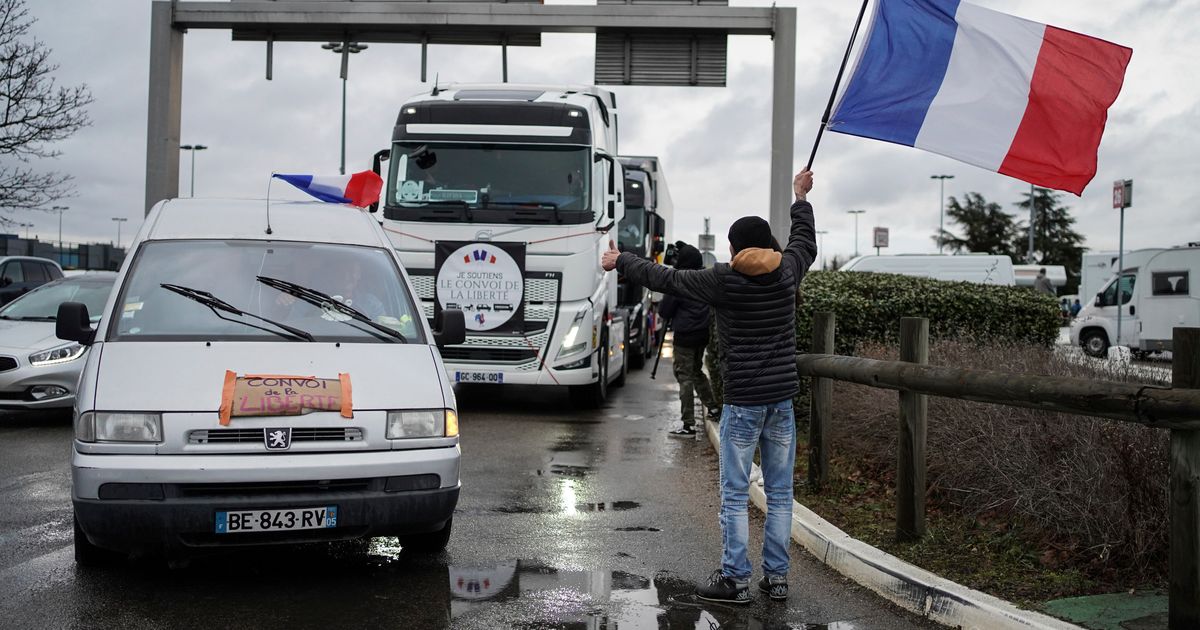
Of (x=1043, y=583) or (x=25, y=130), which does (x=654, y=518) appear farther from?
(x=25, y=130)

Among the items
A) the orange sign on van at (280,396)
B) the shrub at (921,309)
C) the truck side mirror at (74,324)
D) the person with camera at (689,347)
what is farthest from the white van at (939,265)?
the orange sign on van at (280,396)

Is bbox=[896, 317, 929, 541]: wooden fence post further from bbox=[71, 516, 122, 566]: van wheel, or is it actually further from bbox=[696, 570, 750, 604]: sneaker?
bbox=[71, 516, 122, 566]: van wheel

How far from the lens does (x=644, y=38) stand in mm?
18172

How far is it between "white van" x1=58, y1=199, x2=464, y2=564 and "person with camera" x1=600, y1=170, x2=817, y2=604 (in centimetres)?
143

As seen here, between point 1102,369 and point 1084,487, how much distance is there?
283cm

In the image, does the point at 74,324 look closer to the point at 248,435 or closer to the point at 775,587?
the point at 248,435

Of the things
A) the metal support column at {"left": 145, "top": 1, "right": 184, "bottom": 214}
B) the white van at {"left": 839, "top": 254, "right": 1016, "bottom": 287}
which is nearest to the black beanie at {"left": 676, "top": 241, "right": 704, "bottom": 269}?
the metal support column at {"left": 145, "top": 1, "right": 184, "bottom": 214}

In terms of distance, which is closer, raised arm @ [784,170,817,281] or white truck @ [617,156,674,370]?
raised arm @ [784,170,817,281]

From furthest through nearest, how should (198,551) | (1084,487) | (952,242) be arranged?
(952,242), (1084,487), (198,551)

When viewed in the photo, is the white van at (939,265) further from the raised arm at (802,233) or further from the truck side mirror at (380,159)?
the raised arm at (802,233)

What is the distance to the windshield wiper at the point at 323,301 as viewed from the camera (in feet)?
21.0

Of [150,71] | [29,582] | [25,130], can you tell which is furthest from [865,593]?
[25,130]

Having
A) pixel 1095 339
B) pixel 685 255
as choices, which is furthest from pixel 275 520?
pixel 1095 339

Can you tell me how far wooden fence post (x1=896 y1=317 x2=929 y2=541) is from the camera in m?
6.14
